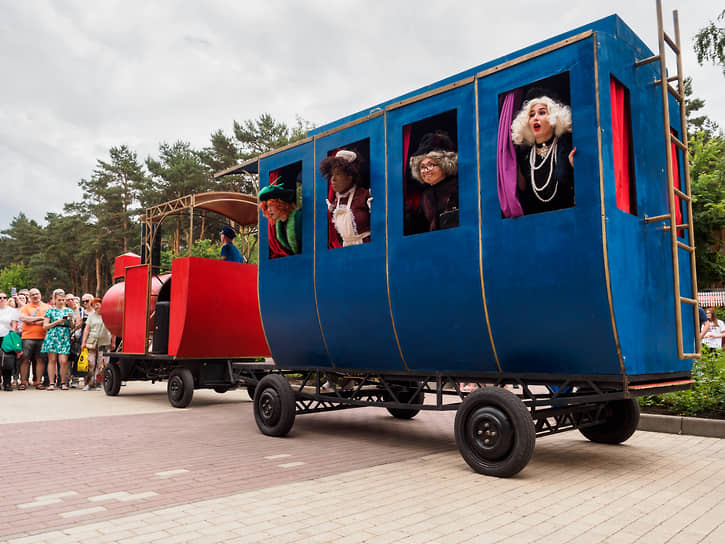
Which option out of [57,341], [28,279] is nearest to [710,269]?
[57,341]

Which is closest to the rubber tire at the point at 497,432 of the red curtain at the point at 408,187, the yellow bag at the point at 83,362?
the red curtain at the point at 408,187

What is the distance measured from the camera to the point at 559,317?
483 centimetres

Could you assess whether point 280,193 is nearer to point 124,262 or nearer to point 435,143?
point 435,143

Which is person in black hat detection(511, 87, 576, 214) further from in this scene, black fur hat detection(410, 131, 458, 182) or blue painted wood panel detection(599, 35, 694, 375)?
black fur hat detection(410, 131, 458, 182)

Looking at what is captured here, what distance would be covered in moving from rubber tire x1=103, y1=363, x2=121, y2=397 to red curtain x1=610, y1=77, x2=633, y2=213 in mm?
10672

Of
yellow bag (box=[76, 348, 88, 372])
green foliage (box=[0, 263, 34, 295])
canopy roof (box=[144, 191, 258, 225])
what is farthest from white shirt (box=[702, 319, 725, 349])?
green foliage (box=[0, 263, 34, 295])

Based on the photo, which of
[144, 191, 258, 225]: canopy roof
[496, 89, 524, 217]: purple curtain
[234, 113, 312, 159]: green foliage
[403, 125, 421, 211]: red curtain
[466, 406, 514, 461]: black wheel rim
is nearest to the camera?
[466, 406, 514, 461]: black wheel rim

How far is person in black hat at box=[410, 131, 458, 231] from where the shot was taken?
569 centimetres

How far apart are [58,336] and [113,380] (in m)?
2.23

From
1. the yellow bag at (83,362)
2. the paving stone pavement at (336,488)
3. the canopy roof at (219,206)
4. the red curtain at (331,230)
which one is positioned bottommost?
the paving stone pavement at (336,488)

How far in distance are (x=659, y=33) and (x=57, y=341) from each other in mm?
13269

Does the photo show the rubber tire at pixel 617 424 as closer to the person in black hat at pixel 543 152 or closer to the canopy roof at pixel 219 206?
the person in black hat at pixel 543 152

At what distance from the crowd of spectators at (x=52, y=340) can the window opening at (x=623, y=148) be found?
11763mm

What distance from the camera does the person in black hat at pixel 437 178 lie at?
224 inches
